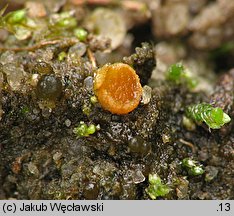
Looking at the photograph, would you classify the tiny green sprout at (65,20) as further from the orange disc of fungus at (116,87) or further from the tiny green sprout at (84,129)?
the tiny green sprout at (84,129)

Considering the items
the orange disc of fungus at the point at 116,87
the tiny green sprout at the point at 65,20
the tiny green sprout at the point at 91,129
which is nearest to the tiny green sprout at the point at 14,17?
the tiny green sprout at the point at 65,20

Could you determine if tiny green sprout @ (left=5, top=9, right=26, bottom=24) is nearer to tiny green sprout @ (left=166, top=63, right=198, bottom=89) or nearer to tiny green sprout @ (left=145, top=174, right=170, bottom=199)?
tiny green sprout @ (left=166, top=63, right=198, bottom=89)

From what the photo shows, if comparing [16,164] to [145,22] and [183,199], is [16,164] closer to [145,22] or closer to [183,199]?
[183,199]

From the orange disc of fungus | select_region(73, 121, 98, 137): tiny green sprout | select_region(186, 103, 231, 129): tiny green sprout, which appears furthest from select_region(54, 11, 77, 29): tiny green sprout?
select_region(186, 103, 231, 129): tiny green sprout

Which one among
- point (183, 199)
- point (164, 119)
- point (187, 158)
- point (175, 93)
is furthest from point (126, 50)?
point (183, 199)

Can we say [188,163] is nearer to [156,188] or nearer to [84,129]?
[156,188]

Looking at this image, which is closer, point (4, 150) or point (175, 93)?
point (4, 150)
